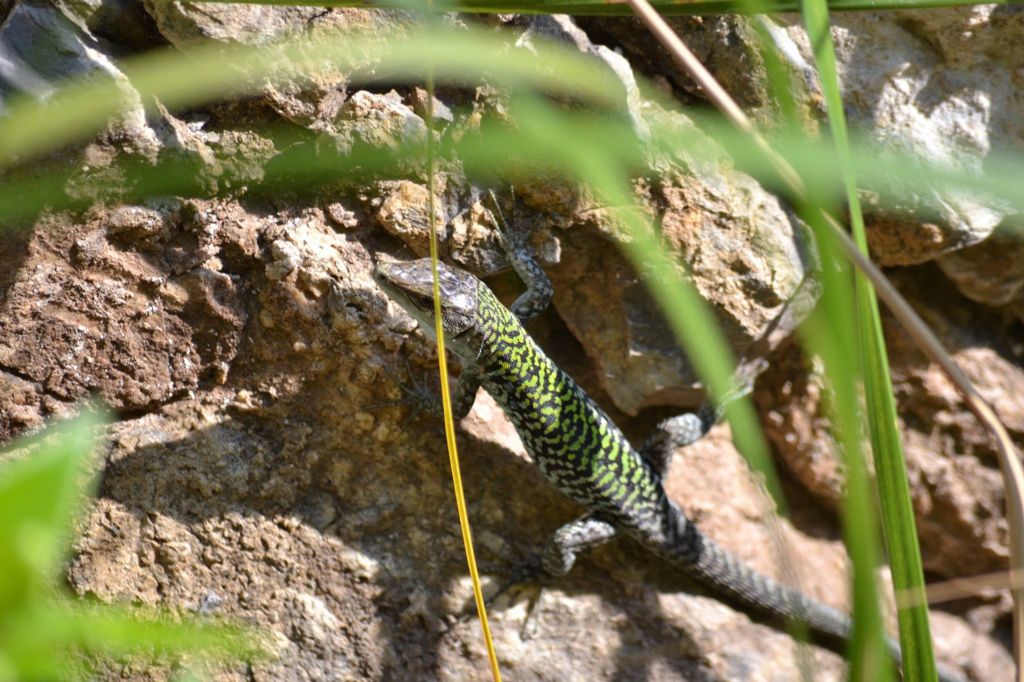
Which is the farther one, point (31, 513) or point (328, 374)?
point (328, 374)

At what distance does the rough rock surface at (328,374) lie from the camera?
104 inches

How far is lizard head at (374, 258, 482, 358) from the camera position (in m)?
2.70

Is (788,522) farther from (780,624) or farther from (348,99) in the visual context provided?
(348,99)

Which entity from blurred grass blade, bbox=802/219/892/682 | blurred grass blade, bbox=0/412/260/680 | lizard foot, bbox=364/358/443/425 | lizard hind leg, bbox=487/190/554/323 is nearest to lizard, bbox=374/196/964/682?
lizard hind leg, bbox=487/190/554/323

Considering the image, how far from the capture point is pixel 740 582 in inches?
132

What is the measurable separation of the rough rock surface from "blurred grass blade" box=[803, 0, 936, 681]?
4.04 ft

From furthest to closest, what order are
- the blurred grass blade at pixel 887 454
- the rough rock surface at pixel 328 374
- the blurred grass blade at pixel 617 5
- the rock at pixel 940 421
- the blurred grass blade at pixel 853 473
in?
1. the rock at pixel 940 421
2. the rough rock surface at pixel 328 374
3. the blurred grass blade at pixel 617 5
4. the blurred grass blade at pixel 887 454
5. the blurred grass blade at pixel 853 473

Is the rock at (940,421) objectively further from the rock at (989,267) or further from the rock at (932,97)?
the rock at (932,97)

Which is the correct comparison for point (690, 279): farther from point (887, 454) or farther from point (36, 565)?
point (36, 565)

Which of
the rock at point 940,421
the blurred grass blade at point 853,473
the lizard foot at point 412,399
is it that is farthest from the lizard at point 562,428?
the blurred grass blade at point 853,473

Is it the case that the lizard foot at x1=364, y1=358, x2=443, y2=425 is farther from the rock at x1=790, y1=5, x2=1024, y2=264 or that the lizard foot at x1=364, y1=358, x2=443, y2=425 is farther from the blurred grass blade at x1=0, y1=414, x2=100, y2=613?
the blurred grass blade at x1=0, y1=414, x2=100, y2=613

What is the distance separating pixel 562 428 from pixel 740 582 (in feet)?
3.43

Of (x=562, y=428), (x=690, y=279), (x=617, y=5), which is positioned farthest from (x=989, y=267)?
(x=617, y=5)

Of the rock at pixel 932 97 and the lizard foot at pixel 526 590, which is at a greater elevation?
the rock at pixel 932 97
